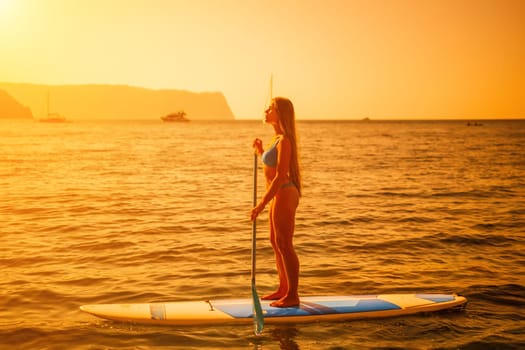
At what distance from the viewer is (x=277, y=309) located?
6.05 m

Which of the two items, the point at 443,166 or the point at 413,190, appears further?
the point at 443,166

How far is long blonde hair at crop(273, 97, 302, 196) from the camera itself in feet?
18.4

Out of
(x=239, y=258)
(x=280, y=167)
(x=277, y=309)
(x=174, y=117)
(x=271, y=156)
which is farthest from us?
(x=174, y=117)

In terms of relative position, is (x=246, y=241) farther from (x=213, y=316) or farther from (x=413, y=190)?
(x=413, y=190)

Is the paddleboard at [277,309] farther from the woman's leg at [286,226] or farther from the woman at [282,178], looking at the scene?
the woman at [282,178]

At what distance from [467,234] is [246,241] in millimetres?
5207

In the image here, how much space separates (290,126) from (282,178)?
0.59 metres

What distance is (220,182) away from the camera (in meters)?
22.7

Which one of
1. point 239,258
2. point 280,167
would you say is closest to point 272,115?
point 280,167

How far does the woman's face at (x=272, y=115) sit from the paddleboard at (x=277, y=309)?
228 cm

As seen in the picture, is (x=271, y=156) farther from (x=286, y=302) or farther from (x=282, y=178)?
(x=286, y=302)

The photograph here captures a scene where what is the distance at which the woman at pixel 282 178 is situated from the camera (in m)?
5.58

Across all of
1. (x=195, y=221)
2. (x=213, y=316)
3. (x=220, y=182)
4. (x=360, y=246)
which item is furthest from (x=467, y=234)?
(x=220, y=182)

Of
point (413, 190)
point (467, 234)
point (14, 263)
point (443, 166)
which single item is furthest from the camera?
→ point (443, 166)
